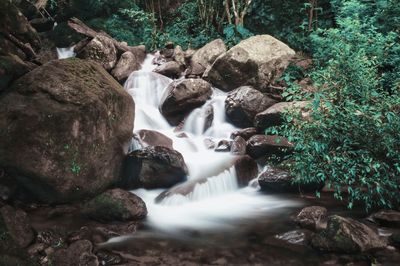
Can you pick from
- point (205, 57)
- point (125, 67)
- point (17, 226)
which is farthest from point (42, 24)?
point (17, 226)

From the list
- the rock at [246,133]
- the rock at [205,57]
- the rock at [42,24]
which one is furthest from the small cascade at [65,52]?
the rock at [246,133]

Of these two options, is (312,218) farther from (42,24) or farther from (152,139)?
(42,24)

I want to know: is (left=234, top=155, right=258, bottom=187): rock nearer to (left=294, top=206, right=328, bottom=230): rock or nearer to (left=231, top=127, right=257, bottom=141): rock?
(left=231, top=127, right=257, bottom=141): rock

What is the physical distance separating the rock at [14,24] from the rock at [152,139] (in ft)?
11.2

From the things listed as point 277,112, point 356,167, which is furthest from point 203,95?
point 356,167

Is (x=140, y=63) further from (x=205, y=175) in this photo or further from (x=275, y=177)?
(x=275, y=177)

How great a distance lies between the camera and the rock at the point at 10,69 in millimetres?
6487

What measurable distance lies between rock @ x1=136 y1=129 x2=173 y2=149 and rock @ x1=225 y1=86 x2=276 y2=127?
2202mm

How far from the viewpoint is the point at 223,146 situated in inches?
376

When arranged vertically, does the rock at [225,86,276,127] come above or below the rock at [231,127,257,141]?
above

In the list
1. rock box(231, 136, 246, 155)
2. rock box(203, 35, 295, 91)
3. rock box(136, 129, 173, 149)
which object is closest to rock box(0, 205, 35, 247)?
rock box(136, 129, 173, 149)

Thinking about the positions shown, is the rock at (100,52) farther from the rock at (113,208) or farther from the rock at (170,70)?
the rock at (113,208)

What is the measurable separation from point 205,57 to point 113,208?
8638 millimetres

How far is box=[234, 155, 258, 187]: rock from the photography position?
834 cm
